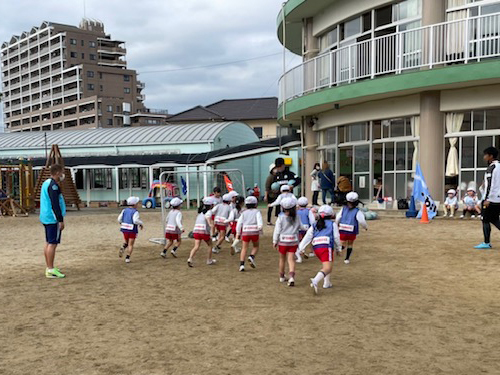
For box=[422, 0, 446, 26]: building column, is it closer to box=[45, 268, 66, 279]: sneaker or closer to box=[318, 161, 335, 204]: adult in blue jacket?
box=[318, 161, 335, 204]: adult in blue jacket

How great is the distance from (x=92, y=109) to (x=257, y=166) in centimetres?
5538

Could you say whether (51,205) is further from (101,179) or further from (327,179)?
(101,179)

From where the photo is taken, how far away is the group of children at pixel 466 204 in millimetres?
13113

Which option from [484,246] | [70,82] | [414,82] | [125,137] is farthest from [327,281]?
[70,82]

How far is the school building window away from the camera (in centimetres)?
3141

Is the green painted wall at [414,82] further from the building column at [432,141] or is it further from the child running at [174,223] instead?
the child running at [174,223]

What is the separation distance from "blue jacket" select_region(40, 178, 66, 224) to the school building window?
996 inches

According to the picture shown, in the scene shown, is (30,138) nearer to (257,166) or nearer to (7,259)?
(257,166)

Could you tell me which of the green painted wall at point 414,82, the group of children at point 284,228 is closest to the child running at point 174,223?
the group of children at point 284,228

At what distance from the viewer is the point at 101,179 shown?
31.8m

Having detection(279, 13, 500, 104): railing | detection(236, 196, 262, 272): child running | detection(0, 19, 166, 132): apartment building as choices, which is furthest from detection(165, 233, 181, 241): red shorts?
detection(0, 19, 166, 132): apartment building

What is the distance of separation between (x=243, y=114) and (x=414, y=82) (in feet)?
113

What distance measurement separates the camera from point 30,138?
37969 mm

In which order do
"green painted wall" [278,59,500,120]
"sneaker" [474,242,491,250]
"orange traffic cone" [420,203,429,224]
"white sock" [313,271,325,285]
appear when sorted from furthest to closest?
"orange traffic cone" [420,203,429,224] → "green painted wall" [278,59,500,120] → "sneaker" [474,242,491,250] → "white sock" [313,271,325,285]
